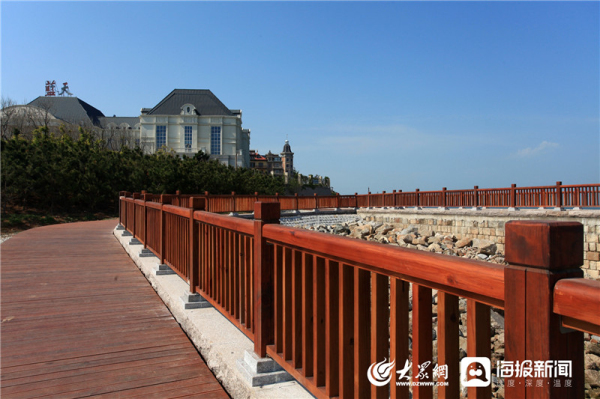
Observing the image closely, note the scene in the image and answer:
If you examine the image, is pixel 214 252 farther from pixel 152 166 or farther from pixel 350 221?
pixel 152 166

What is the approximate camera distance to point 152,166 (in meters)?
35.0

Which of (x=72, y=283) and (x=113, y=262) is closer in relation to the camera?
(x=72, y=283)

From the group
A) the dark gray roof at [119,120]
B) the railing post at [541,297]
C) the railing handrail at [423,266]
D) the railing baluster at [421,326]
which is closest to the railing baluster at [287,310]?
the railing handrail at [423,266]

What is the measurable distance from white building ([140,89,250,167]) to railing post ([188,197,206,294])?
211 feet

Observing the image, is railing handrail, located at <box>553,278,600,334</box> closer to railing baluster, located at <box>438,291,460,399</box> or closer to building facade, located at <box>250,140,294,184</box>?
railing baluster, located at <box>438,291,460,399</box>

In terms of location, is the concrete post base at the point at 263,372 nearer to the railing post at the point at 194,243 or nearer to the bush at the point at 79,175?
the railing post at the point at 194,243

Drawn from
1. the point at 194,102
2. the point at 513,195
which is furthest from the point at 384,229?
the point at 194,102

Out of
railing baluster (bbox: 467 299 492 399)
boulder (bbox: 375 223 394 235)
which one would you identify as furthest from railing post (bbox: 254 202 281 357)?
boulder (bbox: 375 223 394 235)

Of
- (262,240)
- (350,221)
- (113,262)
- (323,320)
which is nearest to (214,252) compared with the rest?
(262,240)

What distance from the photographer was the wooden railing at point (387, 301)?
1175 mm

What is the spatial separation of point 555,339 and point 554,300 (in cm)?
12

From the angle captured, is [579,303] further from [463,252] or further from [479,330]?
[463,252]

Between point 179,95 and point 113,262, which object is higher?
point 179,95

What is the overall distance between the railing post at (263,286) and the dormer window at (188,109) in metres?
73.1
